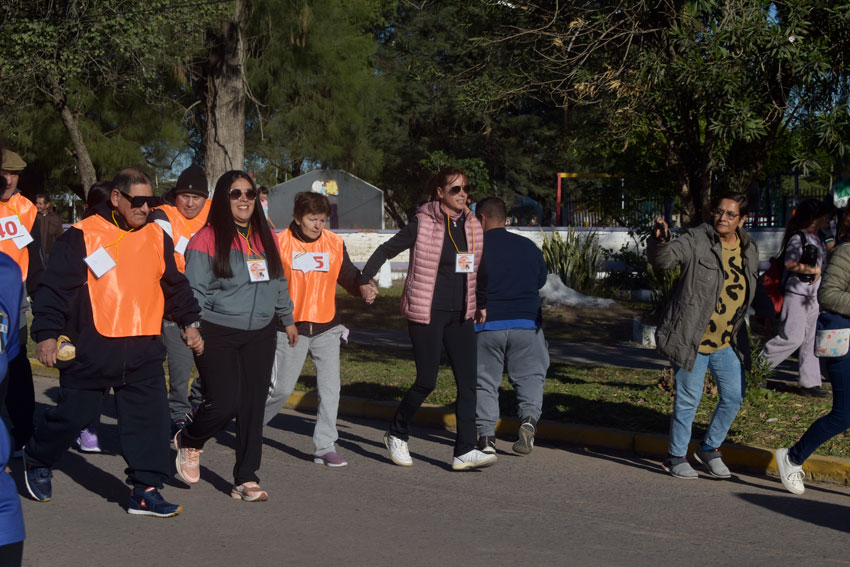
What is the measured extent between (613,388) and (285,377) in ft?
12.6

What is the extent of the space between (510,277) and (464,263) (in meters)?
0.70

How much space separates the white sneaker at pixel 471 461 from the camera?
704 cm

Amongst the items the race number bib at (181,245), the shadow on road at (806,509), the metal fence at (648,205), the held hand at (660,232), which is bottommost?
the shadow on road at (806,509)

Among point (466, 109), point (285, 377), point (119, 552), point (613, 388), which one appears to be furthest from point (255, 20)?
point (119, 552)

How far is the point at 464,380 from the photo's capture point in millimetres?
7023

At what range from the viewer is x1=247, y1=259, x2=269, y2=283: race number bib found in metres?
6.03

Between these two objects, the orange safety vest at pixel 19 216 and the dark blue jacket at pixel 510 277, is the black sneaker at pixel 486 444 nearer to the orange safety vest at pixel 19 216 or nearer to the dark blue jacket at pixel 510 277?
the dark blue jacket at pixel 510 277

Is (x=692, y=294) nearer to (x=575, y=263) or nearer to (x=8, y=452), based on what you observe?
(x=8, y=452)

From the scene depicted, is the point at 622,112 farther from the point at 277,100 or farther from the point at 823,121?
the point at 277,100

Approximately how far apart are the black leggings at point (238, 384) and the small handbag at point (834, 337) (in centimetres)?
314

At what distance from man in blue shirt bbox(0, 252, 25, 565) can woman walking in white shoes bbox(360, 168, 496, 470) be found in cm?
407

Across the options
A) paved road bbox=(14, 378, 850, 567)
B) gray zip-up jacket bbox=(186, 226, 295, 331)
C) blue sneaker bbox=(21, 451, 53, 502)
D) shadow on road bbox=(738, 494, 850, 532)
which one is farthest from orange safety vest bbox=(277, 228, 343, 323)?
shadow on road bbox=(738, 494, 850, 532)

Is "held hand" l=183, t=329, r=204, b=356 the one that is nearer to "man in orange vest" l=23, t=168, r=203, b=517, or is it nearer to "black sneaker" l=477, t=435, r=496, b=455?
"man in orange vest" l=23, t=168, r=203, b=517

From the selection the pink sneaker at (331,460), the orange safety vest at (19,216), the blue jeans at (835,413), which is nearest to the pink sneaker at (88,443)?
the orange safety vest at (19,216)
